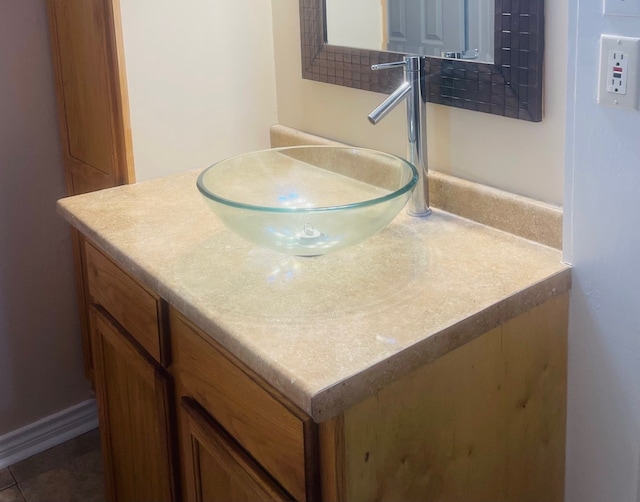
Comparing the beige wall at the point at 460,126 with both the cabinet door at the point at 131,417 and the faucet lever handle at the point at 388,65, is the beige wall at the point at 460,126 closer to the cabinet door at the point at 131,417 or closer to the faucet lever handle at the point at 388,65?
the faucet lever handle at the point at 388,65

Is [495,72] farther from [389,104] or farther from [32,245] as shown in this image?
[32,245]

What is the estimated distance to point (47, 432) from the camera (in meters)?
2.32

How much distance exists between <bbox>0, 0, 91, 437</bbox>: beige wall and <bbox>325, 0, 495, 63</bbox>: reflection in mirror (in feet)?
2.76

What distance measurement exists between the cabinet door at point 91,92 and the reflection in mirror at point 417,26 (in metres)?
0.46

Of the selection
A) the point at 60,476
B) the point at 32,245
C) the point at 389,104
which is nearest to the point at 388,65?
the point at 389,104

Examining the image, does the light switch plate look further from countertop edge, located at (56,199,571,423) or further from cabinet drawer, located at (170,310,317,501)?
cabinet drawer, located at (170,310,317,501)

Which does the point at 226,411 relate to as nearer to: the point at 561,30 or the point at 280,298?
the point at 280,298

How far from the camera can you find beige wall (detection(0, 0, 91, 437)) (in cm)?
201

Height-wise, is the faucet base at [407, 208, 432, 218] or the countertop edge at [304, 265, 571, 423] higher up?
the faucet base at [407, 208, 432, 218]

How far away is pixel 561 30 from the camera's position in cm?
122

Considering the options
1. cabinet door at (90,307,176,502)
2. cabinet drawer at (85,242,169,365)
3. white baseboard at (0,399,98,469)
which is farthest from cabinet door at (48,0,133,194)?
white baseboard at (0,399,98,469)

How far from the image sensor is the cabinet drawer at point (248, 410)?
103 centimetres

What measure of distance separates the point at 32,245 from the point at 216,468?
113cm

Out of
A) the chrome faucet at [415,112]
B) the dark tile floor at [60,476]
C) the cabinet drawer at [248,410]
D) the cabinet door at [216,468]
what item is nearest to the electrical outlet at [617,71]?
the chrome faucet at [415,112]
